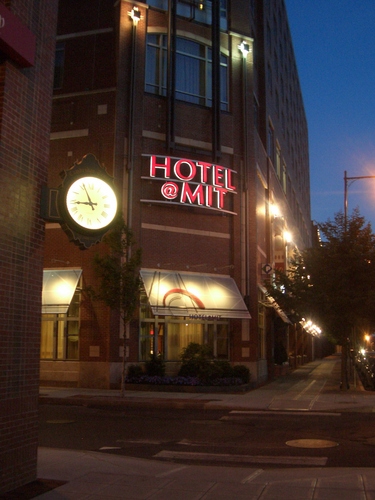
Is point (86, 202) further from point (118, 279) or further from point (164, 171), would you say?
point (164, 171)

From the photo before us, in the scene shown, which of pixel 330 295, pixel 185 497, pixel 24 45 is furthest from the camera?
pixel 330 295

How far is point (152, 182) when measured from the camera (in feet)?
83.3

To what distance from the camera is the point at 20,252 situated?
308 inches

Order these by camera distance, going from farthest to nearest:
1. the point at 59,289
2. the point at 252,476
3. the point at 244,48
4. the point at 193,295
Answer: the point at 244,48 → the point at 193,295 → the point at 59,289 → the point at 252,476

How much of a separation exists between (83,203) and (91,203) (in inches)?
5.2

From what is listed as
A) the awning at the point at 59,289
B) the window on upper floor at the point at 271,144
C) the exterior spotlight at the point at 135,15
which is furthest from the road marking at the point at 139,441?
the window on upper floor at the point at 271,144

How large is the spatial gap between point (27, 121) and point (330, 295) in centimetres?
1795

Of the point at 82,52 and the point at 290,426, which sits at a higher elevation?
the point at 82,52

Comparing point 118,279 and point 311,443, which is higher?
point 118,279

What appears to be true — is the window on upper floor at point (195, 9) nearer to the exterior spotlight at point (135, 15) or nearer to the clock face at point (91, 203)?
the exterior spotlight at point (135, 15)

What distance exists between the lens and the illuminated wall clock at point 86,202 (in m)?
8.24

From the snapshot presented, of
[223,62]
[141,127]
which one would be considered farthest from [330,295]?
[223,62]

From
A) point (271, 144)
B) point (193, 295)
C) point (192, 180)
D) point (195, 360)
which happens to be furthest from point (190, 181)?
point (271, 144)

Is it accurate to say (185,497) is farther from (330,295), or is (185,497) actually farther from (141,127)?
(141,127)
